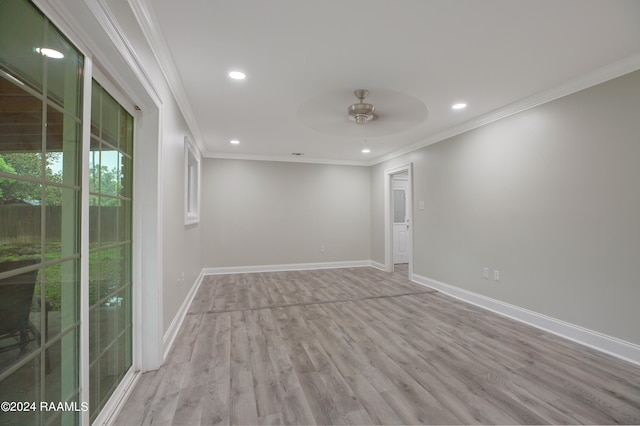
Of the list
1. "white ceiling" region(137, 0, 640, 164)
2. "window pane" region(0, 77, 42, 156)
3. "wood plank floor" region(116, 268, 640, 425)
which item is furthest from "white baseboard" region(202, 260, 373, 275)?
"window pane" region(0, 77, 42, 156)

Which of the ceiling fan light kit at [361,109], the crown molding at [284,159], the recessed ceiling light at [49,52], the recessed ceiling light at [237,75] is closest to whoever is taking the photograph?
the recessed ceiling light at [49,52]

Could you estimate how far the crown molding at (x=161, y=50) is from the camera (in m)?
1.51

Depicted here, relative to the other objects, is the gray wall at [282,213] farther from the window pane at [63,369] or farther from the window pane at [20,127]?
the window pane at [20,127]

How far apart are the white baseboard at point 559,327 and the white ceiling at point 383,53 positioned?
2252 millimetres

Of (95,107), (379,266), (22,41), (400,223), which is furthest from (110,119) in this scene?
(400,223)

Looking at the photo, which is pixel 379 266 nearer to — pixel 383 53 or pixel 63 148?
pixel 383 53

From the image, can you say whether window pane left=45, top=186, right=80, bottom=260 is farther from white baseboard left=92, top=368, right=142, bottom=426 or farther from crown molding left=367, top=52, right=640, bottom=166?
crown molding left=367, top=52, right=640, bottom=166

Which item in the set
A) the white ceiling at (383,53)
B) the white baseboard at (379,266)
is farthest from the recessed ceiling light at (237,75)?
the white baseboard at (379,266)

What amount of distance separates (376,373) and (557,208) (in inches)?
95.0

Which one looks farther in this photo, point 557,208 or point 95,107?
point 557,208

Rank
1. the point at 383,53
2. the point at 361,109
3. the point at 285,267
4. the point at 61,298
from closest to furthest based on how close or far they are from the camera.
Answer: the point at 61,298 < the point at 383,53 < the point at 361,109 < the point at 285,267

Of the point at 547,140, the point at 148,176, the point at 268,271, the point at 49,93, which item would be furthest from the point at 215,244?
the point at 547,140

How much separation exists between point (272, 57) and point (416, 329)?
2.86 m

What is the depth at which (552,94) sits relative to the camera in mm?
2652
